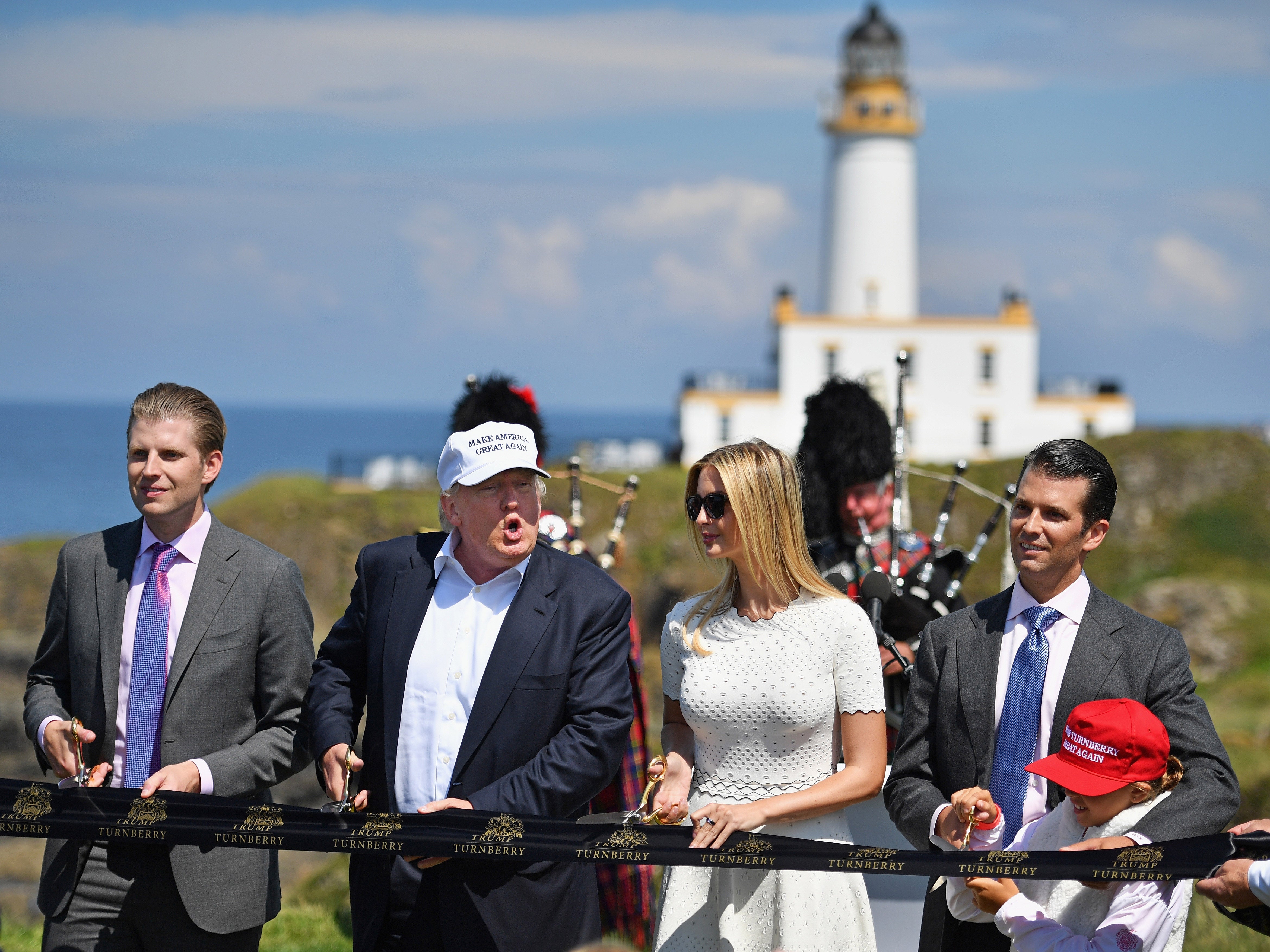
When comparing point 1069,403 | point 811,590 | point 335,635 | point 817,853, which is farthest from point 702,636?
point 1069,403

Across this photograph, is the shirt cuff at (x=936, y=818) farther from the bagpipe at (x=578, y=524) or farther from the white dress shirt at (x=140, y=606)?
the bagpipe at (x=578, y=524)

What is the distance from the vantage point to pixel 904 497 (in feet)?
21.8

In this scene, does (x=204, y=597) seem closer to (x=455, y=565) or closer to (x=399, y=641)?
(x=399, y=641)

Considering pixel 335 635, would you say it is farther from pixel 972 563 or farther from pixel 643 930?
pixel 972 563

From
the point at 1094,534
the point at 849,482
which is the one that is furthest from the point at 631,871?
the point at 1094,534

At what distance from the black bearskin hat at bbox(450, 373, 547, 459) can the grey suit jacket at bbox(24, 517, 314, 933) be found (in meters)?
1.72

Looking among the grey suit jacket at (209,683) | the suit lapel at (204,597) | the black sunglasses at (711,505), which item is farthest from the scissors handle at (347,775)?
the black sunglasses at (711,505)

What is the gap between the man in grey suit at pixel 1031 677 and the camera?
3.59m

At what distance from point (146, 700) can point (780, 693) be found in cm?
195

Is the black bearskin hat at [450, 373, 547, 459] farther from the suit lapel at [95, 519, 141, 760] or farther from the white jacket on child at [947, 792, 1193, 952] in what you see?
the white jacket on child at [947, 792, 1193, 952]

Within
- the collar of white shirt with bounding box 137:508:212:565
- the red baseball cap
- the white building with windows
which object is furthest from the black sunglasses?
the white building with windows

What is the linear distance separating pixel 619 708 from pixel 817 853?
0.71 meters

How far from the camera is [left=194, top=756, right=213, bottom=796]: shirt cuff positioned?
3.90m

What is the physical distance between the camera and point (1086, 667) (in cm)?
362
